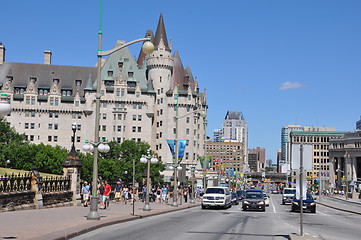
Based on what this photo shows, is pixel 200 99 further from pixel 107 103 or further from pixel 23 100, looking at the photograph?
pixel 23 100

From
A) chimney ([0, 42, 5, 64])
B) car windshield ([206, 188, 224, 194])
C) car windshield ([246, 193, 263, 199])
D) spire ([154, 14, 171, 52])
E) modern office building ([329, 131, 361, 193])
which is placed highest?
spire ([154, 14, 171, 52])

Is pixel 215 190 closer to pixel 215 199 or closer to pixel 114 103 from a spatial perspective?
pixel 215 199

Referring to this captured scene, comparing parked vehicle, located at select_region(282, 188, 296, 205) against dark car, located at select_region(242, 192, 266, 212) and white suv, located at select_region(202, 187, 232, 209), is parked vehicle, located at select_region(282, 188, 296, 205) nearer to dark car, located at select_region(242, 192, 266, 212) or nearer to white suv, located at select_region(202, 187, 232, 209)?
white suv, located at select_region(202, 187, 232, 209)

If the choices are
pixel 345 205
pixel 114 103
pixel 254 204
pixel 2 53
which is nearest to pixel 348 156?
pixel 114 103

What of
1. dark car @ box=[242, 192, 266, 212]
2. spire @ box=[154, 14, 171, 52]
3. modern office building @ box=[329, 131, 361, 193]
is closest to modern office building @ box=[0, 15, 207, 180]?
spire @ box=[154, 14, 171, 52]

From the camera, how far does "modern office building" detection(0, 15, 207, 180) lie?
120 m

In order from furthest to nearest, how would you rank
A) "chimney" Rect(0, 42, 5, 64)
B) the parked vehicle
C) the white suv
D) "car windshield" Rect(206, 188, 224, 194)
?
1. "chimney" Rect(0, 42, 5, 64)
2. the parked vehicle
3. "car windshield" Rect(206, 188, 224, 194)
4. the white suv

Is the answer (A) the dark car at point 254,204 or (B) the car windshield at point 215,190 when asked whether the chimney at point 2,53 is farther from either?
(A) the dark car at point 254,204

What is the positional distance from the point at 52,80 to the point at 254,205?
94018 mm

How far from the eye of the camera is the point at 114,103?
4781 inches

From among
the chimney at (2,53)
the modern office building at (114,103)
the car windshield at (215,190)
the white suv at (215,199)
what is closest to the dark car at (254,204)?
the white suv at (215,199)

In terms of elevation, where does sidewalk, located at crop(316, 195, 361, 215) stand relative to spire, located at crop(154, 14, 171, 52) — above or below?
below

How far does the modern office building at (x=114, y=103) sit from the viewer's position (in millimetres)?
120312

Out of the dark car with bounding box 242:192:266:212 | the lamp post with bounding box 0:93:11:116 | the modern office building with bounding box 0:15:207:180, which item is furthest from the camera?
the modern office building with bounding box 0:15:207:180
